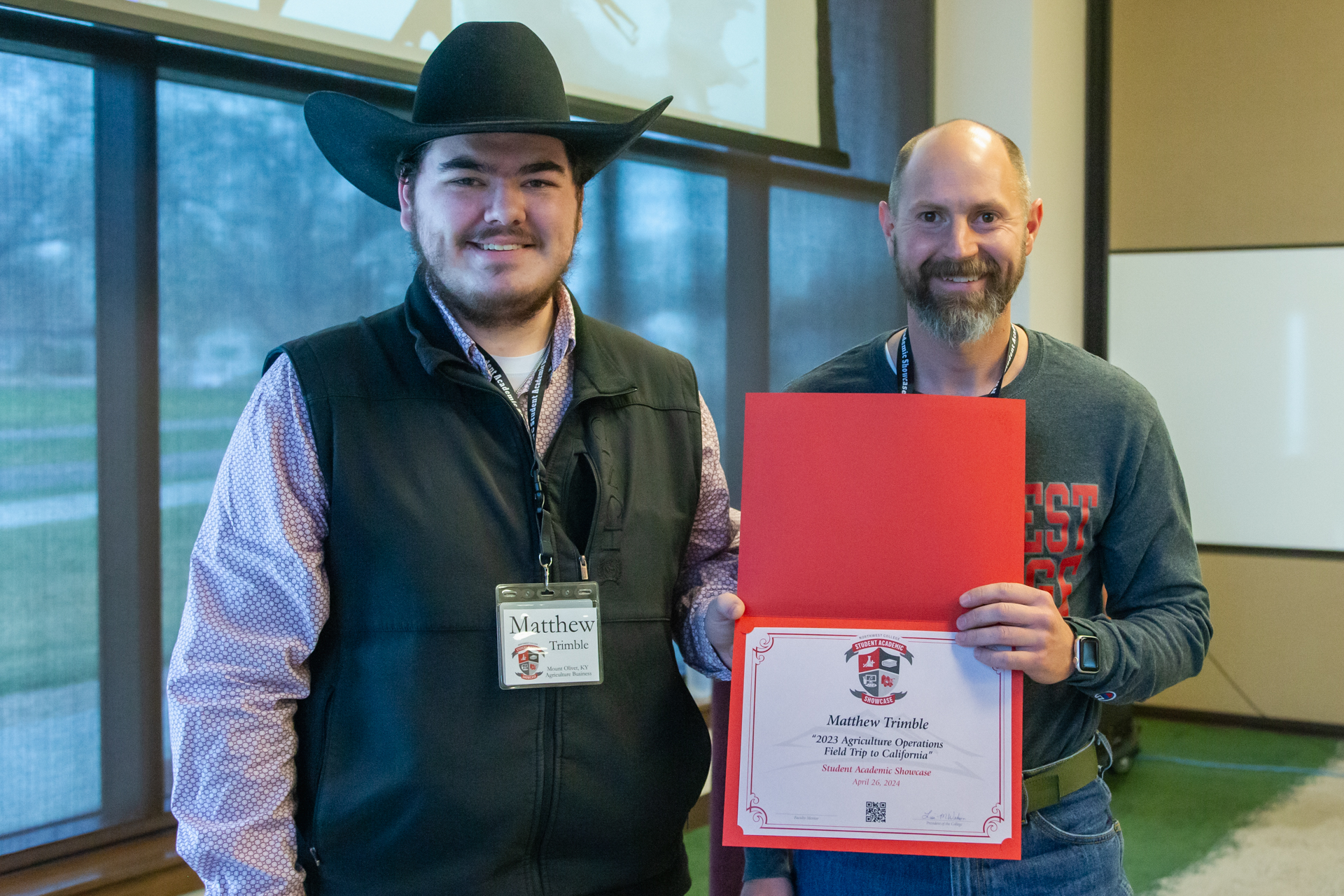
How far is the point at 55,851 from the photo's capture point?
198cm

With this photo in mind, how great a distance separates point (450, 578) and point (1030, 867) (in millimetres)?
776

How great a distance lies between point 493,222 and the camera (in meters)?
1.31

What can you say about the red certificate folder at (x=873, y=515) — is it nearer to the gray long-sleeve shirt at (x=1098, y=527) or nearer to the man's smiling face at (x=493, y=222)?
the gray long-sleeve shirt at (x=1098, y=527)

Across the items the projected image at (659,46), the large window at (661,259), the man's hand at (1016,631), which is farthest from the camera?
the large window at (661,259)

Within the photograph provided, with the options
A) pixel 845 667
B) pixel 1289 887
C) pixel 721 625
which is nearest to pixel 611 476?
pixel 721 625

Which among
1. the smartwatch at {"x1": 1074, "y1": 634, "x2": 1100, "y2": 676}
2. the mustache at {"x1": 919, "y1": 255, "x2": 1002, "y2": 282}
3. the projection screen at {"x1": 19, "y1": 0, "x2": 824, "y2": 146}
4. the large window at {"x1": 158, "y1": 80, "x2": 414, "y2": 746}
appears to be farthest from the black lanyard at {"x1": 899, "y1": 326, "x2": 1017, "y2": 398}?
the projection screen at {"x1": 19, "y1": 0, "x2": 824, "y2": 146}

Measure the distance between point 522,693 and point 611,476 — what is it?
29cm

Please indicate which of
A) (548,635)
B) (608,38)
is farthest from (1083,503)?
(608,38)

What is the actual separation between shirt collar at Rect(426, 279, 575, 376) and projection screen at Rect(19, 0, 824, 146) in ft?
3.62

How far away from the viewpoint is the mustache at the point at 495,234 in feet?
4.28

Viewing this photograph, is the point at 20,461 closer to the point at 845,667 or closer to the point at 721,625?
the point at 721,625

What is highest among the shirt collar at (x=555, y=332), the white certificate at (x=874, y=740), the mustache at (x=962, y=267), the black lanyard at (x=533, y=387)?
the mustache at (x=962, y=267)

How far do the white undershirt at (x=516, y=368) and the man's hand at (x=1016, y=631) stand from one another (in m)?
0.62

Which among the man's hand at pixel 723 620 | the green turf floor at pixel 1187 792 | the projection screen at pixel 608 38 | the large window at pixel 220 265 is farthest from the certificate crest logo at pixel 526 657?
the green turf floor at pixel 1187 792
